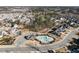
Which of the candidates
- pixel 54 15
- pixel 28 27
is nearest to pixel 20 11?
pixel 28 27

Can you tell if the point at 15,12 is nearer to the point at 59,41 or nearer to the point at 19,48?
the point at 19,48
